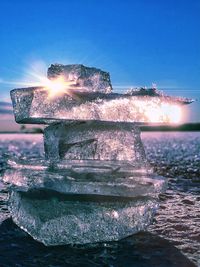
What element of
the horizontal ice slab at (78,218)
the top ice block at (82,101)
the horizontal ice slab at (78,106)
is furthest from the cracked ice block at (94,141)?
the horizontal ice slab at (78,218)

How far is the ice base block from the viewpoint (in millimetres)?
9359

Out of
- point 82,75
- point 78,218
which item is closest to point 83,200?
point 78,218

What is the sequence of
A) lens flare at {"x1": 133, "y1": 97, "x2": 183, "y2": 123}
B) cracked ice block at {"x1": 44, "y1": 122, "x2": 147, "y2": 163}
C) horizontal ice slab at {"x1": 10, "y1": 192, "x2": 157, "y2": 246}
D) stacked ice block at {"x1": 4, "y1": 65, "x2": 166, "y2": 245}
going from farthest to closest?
1. cracked ice block at {"x1": 44, "y1": 122, "x2": 147, "y2": 163}
2. lens flare at {"x1": 133, "y1": 97, "x2": 183, "y2": 123}
3. stacked ice block at {"x1": 4, "y1": 65, "x2": 166, "y2": 245}
4. horizontal ice slab at {"x1": 10, "y1": 192, "x2": 157, "y2": 246}

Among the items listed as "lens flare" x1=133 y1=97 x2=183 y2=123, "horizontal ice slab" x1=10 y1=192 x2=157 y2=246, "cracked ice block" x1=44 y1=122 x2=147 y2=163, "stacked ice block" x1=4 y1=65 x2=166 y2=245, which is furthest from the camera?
Result: "cracked ice block" x1=44 y1=122 x2=147 y2=163

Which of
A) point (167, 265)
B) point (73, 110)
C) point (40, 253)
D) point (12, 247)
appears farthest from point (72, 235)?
point (73, 110)

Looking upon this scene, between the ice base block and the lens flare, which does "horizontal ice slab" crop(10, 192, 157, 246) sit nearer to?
the ice base block

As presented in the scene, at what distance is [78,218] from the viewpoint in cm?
943

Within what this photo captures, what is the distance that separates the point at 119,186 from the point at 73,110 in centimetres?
229

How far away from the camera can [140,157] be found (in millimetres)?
10953

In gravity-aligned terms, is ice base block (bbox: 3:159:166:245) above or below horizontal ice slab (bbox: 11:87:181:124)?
below

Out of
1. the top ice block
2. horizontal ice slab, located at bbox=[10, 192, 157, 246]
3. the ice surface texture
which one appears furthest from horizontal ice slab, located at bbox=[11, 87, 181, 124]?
horizontal ice slab, located at bbox=[10, 192, 157, 246]

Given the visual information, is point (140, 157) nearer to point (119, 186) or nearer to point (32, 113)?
point (119, 186)

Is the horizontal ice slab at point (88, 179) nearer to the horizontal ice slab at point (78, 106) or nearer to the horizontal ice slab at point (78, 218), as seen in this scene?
the horizontal ice slab at point (78, 218)

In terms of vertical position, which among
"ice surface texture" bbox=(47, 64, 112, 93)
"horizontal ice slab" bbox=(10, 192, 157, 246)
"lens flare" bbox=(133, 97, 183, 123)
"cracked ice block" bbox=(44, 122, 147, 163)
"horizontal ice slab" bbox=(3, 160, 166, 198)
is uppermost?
"ice surface texture" bbox=(47, 64, 112, 93)
